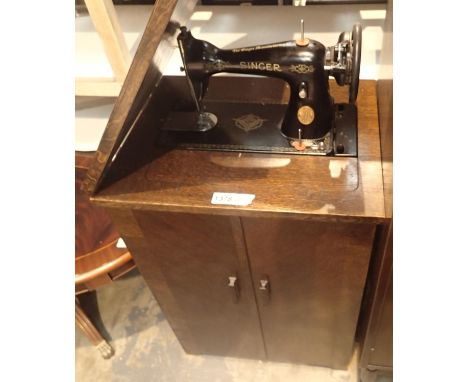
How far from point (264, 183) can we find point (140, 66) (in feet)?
1.07

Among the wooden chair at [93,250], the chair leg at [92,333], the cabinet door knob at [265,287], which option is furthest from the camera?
the chair leg at [92,333]

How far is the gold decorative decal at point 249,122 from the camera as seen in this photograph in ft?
3.34

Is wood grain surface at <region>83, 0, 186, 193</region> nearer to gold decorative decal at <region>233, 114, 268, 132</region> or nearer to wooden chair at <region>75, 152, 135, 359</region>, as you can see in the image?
gold decorative decal at <region>233, 114, 268, 132</region>

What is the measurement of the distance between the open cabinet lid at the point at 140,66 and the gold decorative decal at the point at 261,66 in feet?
0.49

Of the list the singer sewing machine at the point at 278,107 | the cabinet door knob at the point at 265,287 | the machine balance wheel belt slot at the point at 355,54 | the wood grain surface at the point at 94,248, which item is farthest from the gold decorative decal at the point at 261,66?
the wood grain surface at the point at 94,248

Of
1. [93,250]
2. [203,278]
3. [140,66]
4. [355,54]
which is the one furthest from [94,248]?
[355,54]

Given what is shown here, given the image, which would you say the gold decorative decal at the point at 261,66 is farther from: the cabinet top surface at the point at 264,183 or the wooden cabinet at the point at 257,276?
the wooden cabinet at the point at 257,276

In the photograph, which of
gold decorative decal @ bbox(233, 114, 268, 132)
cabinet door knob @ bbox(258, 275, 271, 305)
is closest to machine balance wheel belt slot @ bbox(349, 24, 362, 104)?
gold decorative decal @ bbox(233, 114, 268, 132)

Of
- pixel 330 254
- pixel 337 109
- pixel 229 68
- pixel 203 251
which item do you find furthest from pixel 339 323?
pixel 229 68

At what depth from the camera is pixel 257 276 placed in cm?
109

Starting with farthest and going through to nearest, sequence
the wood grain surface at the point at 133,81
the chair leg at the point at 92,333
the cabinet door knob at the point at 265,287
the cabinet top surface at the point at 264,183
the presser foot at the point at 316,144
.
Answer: the chair leg at the point at 92,333
the cabinet door knob at the point at 265,287
the presser foot at the point at 316,144
the cabinet top surface at the point at 264,183
the wood grain surface at the point at 133,81

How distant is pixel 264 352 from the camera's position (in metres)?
1.51
